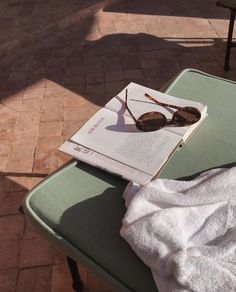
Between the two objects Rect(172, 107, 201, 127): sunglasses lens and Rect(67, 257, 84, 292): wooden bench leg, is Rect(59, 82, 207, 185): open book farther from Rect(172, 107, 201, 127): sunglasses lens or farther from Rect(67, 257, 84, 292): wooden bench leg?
Rect(67, 257, 84, 292): wooden bench leg

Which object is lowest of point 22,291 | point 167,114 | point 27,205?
point 22,291

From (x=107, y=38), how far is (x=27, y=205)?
2.77m

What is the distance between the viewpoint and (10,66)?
3.43 m

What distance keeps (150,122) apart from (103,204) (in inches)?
14.9

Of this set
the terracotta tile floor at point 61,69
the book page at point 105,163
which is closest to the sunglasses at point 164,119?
the book page at point 105,163

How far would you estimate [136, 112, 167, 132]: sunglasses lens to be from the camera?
1.49m

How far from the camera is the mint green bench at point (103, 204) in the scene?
1.14m

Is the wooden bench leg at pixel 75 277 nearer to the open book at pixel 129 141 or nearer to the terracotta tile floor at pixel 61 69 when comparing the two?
the terracotta tile floor at pixel 61 69

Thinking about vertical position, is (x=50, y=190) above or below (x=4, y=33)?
above

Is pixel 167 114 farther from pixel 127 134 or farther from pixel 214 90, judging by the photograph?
pixel 214 90

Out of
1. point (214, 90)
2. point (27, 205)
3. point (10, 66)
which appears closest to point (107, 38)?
point (10, 66)

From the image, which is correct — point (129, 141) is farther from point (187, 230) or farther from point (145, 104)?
point (187, 230)

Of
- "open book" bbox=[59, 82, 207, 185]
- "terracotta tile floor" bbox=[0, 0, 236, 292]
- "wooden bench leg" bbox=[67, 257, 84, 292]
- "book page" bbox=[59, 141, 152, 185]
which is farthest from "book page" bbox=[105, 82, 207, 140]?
"terracotta tile floor" bbox=[0, 0, 236, 292]

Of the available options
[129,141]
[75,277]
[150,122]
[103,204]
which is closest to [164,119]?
[150,122]
